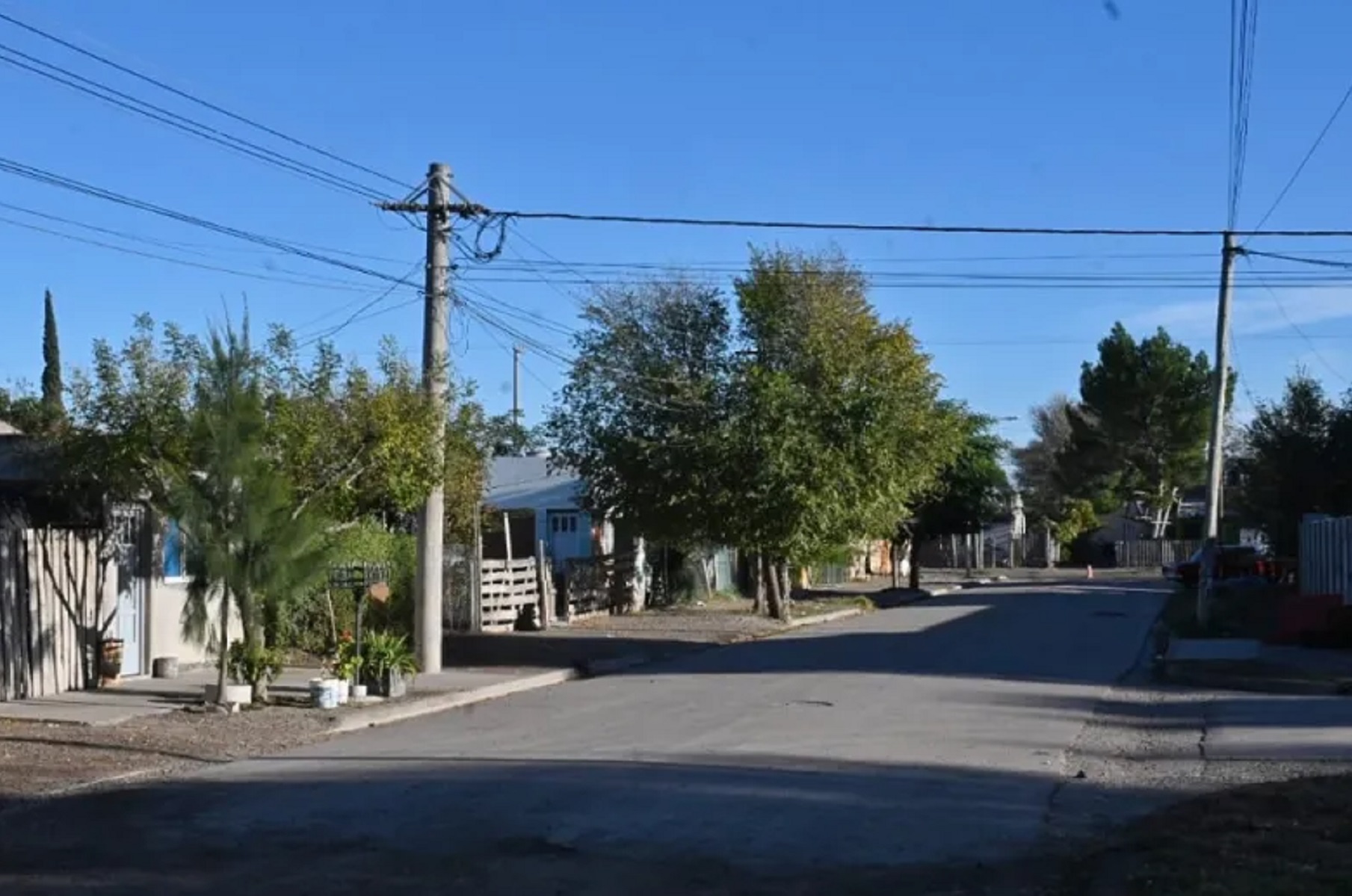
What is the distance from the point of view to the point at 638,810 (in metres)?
11.6

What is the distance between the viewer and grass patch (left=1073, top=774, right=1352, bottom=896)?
857 centimetres

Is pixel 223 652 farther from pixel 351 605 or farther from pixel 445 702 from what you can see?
pixel 351 605

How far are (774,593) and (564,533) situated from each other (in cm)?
879

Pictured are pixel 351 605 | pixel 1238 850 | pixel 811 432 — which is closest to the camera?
pixel 1238 850

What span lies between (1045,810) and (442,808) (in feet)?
13.6

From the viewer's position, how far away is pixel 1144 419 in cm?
8231

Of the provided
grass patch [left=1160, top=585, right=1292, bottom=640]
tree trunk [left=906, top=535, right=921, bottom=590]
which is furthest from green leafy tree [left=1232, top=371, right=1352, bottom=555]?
tree trunk [left=906, top=535, right=921, bottom=590]

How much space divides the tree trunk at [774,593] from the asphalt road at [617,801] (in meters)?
16.5

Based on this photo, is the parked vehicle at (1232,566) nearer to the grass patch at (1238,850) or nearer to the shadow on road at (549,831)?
the shadow on road at (549,831)

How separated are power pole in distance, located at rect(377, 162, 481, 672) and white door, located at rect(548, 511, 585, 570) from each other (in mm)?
22355

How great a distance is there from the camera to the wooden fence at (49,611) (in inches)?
721

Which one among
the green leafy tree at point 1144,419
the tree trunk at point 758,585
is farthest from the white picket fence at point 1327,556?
the green leafy tree at point 1144,419

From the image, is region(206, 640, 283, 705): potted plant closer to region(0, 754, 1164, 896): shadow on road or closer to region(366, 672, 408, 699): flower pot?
region(366, 672, 408, 699): flower pot

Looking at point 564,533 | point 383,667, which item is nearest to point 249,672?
point 383,667
